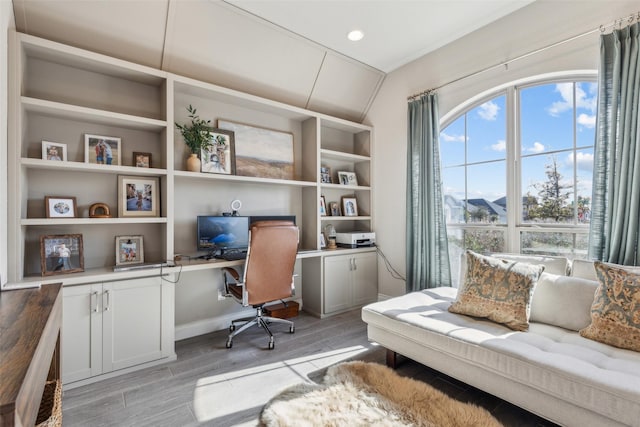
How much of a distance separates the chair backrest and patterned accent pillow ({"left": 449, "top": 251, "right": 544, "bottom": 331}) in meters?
1.37

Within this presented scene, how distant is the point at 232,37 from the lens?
276 centimetres

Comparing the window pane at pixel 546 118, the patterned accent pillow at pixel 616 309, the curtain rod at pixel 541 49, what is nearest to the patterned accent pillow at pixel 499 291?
the patterned accent pillow at pixel 616 309

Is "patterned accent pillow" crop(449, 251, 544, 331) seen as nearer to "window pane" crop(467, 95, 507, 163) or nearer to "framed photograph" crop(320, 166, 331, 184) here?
"window pane" crop(467, 95, 507, 163)

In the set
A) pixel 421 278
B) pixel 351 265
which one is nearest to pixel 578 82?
pixel 421 278

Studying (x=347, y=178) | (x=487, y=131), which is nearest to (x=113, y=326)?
(x=347, y=178)

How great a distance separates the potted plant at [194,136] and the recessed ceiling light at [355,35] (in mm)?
1659

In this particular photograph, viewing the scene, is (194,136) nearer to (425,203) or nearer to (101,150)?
(101,150)

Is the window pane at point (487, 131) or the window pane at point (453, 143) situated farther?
the window pane at point (453, 143)

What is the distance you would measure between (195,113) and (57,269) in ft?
5.60

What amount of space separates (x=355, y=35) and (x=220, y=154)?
1.78 meters

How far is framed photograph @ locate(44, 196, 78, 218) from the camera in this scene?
2.21m

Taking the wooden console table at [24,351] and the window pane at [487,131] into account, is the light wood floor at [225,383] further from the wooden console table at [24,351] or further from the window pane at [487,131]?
the window pane at [487,131]

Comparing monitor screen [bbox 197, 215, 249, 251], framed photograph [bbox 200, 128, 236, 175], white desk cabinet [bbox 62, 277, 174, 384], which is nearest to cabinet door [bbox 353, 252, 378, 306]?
monitor screen [bbox 197, 215, 249, 251]

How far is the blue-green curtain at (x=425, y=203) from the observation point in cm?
313
